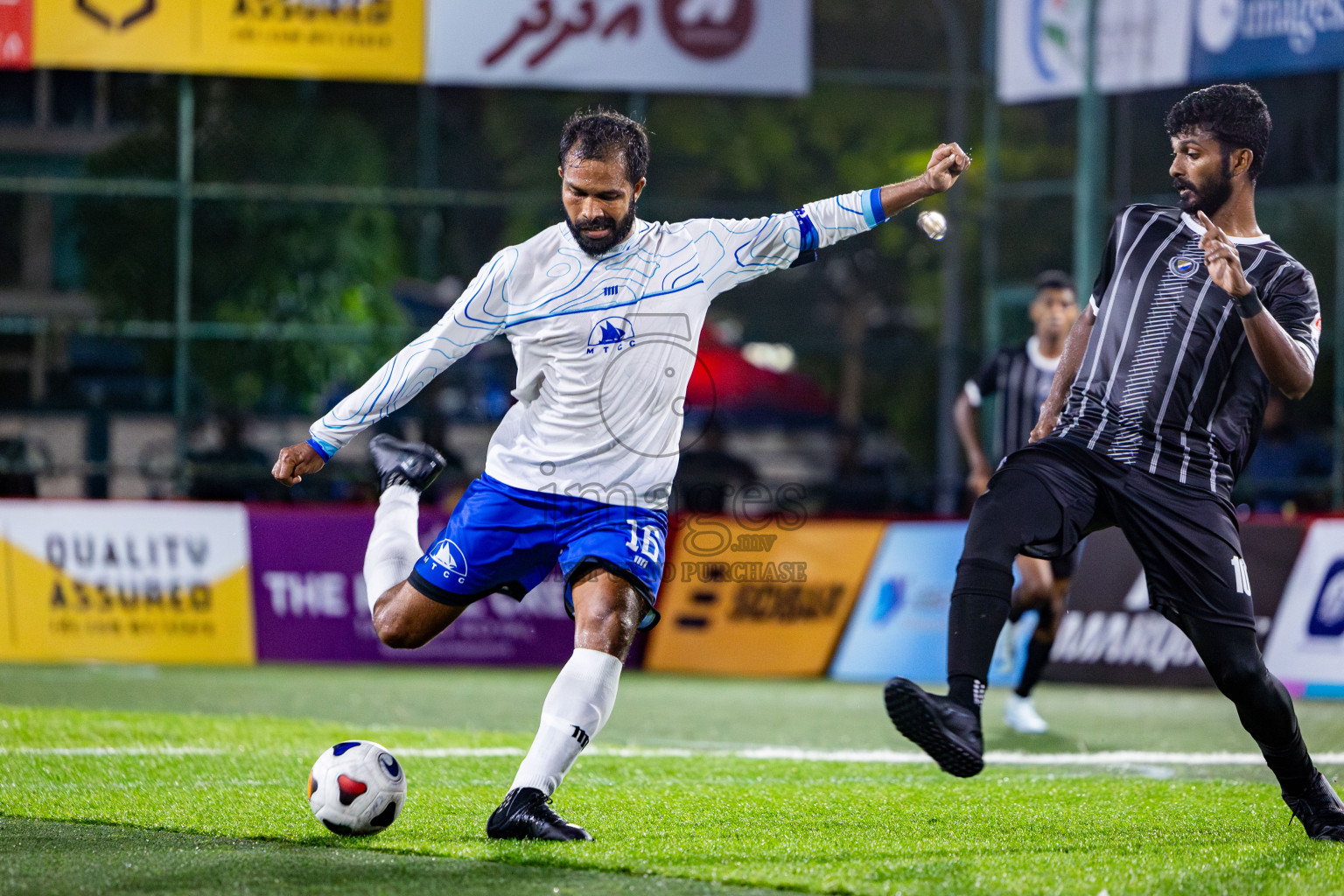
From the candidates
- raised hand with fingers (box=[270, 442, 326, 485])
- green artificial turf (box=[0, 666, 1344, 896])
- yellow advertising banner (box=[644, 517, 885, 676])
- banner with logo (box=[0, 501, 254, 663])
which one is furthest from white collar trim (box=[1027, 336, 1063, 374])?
banner with logo (box=[0, 501, 254, 663])

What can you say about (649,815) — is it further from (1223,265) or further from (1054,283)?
(1054,283)

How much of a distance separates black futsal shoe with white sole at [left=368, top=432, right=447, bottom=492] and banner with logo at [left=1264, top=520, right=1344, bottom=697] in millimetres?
7000

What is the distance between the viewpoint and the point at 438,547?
562 cm

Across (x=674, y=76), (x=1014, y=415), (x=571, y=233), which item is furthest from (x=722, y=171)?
(x=571, y=233)

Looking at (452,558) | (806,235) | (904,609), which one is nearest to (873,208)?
(806,235)

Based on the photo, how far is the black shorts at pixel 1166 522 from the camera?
5.10m

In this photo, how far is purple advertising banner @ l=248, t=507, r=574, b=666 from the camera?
12.9m

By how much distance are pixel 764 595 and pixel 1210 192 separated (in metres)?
7.82

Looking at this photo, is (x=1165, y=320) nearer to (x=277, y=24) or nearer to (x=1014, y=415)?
(x=1014, y=415)

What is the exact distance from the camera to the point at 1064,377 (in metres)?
5.38

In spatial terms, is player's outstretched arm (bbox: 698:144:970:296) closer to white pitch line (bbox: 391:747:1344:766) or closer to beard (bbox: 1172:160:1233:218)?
beard (bbox: 1172:160:1233:218)

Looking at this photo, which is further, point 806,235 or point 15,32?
point 15,32

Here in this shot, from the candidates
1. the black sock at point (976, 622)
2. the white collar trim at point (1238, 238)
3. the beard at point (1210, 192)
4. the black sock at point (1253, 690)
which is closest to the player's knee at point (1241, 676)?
the black sock at point (1253, 690)

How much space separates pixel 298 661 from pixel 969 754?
910 centimetres
